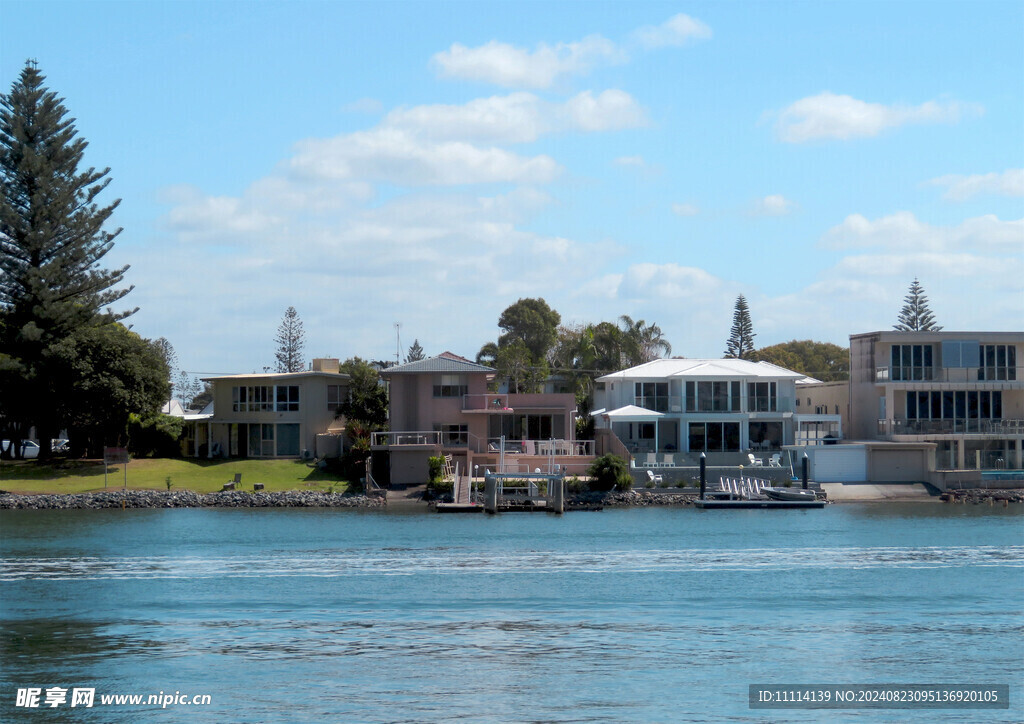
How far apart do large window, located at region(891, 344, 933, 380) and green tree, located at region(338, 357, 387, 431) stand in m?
27.6

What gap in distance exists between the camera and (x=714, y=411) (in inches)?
2490

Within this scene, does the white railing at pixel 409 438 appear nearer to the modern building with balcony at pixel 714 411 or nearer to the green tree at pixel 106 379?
the modern building with balcony at pixel 714 411

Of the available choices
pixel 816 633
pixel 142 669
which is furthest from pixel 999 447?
pixel 142 669

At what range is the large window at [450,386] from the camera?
61.6m

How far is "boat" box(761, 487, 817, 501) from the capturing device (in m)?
54.1

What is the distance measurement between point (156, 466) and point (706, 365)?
29859mm

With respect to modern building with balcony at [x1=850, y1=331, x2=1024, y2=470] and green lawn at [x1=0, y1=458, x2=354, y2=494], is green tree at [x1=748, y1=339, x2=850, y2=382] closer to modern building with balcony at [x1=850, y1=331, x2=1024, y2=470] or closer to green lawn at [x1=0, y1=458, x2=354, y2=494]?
modern building with balcony at [x1=850, y1=331, x2=1024, y2=470]

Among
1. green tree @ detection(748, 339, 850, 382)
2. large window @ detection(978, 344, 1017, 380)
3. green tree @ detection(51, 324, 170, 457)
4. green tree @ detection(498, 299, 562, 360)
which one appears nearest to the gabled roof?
green tree @ detection(51, 324, 170, 457)

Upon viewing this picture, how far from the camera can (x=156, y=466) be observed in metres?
60.3

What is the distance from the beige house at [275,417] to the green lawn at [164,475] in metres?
2.60

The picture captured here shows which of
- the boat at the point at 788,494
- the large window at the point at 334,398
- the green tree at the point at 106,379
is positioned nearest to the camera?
the boat at the point at 788,494

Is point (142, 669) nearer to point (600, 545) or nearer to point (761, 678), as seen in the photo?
point (761, 678)

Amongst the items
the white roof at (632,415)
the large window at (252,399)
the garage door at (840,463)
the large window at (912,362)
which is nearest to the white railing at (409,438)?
the large window at (252,399)

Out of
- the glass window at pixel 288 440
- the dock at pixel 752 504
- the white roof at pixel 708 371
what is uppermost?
the white roof at pixel 708 371
